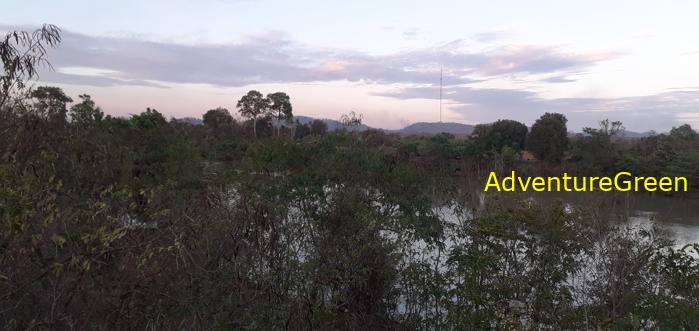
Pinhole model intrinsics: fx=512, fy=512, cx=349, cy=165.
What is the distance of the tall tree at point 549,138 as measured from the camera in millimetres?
29750

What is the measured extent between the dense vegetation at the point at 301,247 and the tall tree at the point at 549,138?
21.0 m

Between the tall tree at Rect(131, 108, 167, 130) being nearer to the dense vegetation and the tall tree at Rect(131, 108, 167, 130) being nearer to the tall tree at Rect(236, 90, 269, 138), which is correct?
the dense vegetation

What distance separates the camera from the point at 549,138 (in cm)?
3020

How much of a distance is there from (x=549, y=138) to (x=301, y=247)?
87.1 ft

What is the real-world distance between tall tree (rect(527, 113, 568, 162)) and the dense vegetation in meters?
21.0

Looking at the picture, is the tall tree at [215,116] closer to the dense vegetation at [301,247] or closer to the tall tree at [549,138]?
the tall tree at [549,138]

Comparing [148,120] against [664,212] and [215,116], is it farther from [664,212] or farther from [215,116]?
[215,116]

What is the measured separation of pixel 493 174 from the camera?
9883mm

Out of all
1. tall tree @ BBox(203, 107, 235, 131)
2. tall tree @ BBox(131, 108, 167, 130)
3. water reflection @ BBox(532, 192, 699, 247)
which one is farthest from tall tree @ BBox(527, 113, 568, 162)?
tall tree @ BBox(131, 108, 167, 130)

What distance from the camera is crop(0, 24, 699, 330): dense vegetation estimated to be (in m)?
3.12

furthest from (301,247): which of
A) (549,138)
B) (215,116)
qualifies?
(215,116)

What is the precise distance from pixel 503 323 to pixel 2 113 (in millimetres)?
5014

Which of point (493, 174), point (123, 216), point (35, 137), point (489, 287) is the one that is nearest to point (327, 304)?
point (489, 287)

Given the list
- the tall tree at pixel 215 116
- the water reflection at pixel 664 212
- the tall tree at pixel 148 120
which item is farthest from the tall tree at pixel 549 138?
the tall tree at pixel 148 120
